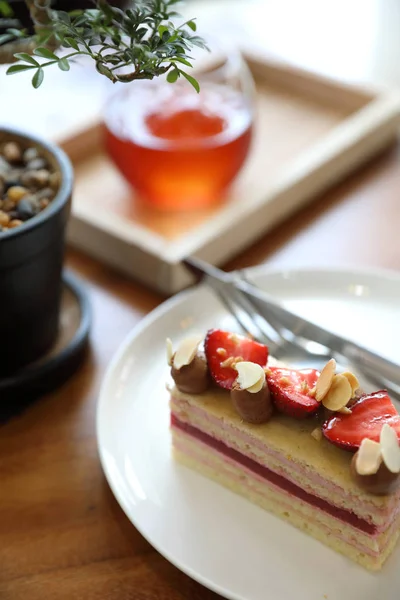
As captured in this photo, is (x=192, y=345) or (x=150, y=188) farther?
(x=150, y=188)

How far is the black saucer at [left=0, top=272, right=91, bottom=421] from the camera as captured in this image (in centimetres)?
82

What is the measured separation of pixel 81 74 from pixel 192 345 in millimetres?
842

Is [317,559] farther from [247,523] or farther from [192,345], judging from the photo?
[192,345]

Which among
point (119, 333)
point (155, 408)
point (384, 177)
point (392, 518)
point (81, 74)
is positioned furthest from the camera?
point (81, 74)

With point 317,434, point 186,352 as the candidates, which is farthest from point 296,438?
point 186,352

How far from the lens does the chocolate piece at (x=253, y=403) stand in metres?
0.65

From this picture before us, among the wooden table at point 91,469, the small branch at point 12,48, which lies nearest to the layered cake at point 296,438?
the wooden table at point 91,469

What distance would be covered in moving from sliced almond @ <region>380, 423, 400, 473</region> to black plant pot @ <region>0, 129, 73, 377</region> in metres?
0.38

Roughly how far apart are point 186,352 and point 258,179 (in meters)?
0.49

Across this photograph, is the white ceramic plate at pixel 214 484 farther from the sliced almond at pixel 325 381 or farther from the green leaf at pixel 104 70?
the green leaf at pixel 104 70

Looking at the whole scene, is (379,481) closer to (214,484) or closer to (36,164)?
(214,484)

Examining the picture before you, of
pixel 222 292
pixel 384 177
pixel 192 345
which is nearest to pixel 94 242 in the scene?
pixel 222 292

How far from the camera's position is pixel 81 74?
1.37m

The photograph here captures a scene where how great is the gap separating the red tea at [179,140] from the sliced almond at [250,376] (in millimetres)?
408
